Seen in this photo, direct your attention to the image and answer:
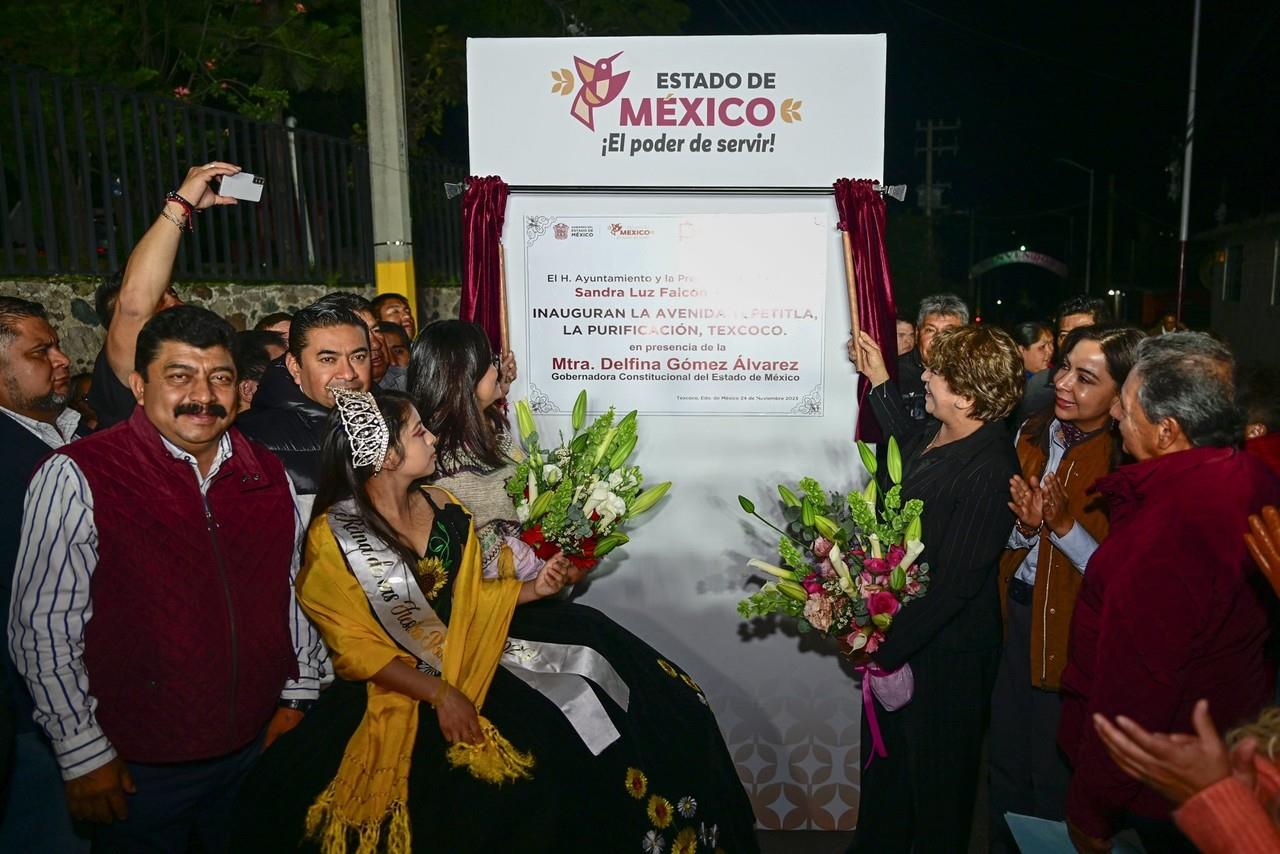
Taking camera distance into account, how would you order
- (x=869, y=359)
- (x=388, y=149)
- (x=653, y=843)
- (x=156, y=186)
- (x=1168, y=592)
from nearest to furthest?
(x=1168, y=592) < (x=653, y=843) < (x=869, y=359) < (x=388, y=149) < (x=156, y=186)

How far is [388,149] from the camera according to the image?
696 cm

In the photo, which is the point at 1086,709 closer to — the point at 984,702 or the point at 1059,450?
the point at 984,702

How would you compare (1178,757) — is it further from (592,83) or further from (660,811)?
(592,83)

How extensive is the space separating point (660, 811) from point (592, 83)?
8.62 ft

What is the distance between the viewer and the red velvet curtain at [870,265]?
368cm

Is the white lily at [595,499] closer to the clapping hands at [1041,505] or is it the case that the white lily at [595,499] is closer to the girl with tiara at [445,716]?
the girl with tiara at [445,716]

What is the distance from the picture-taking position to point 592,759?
241 cm

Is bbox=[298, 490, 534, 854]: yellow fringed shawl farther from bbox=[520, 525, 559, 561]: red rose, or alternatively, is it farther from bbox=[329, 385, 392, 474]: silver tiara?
bbox=[520, 525, 559, 561]: red rose

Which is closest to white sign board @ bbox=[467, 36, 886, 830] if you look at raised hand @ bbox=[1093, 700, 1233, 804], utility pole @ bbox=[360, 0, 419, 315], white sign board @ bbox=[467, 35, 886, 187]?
white sign board @ bbox=[467, 35, 886, 187]


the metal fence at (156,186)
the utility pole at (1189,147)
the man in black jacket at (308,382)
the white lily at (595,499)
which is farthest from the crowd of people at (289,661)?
the utility pole at (1189,147)

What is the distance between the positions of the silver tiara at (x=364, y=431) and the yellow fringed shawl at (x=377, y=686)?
185 mm

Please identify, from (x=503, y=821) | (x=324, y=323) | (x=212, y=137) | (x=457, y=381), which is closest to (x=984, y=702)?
(x=503, y=821)

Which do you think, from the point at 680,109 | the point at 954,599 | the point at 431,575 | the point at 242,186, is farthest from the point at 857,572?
the point at 242,186

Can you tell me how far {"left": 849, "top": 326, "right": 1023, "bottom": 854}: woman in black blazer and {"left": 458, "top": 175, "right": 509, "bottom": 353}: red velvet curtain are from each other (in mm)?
1674
